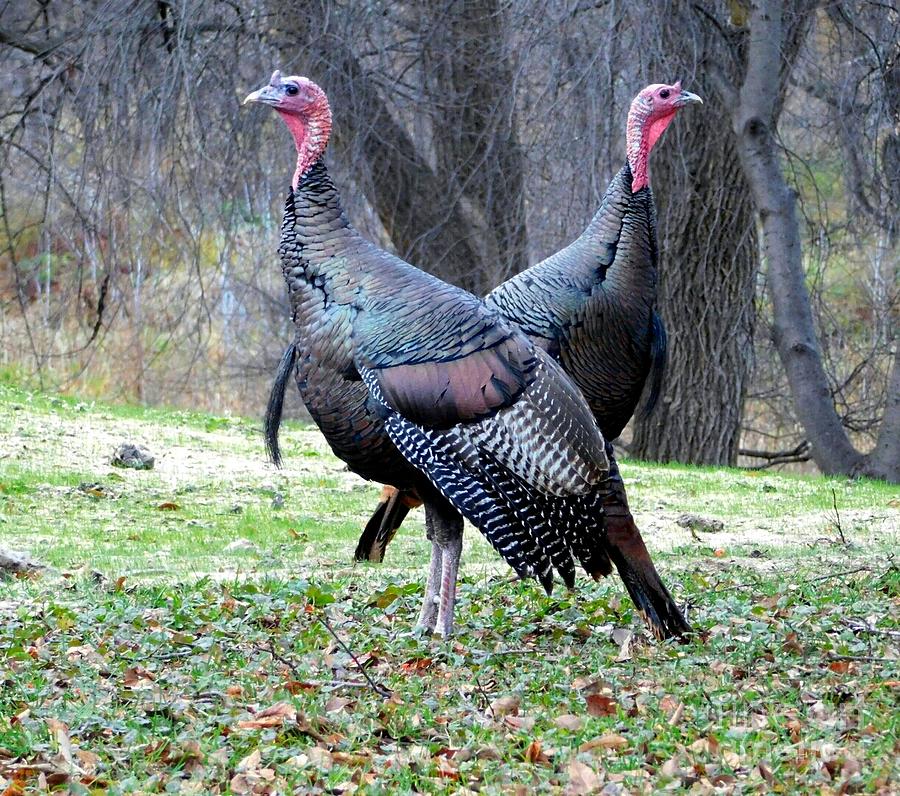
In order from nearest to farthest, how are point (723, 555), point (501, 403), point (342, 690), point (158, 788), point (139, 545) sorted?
point (158, 788) < point (342, 690) < point (501, 403) < point (723, 555) < point (139, 545)

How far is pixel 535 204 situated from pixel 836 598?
23.5ft

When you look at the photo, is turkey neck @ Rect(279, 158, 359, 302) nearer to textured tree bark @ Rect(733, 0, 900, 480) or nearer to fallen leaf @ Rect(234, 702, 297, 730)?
fallen leaf @ Rect(234, 702, 297, 730)

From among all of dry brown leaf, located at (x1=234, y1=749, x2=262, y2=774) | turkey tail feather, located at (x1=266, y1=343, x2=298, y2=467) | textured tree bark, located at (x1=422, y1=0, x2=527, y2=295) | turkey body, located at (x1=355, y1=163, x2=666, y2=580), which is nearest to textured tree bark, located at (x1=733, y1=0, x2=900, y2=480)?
textured tree bark, located at (x1=422, y1=0, x2=527, y2=295)

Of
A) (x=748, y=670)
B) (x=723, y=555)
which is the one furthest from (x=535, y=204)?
A: (x=748, y=670)

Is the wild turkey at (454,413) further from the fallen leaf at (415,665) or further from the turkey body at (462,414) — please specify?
the fallen leaf at (415,665)

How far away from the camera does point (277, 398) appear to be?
6.05 meters

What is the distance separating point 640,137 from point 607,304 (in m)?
1.06

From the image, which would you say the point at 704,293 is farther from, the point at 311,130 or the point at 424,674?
the point at 424,674

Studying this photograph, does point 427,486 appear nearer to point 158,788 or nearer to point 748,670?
point 748,670

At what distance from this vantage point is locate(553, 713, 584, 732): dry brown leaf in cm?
437

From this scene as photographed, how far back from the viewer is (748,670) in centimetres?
497

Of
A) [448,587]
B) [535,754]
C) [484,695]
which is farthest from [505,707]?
[448,587]

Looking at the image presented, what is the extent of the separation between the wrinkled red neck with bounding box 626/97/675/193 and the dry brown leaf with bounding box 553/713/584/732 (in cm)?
299

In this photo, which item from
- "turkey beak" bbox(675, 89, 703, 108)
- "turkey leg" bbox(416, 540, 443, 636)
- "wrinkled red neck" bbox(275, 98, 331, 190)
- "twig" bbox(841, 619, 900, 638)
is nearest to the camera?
"twig" bbox(841, 619, 900, 638)
